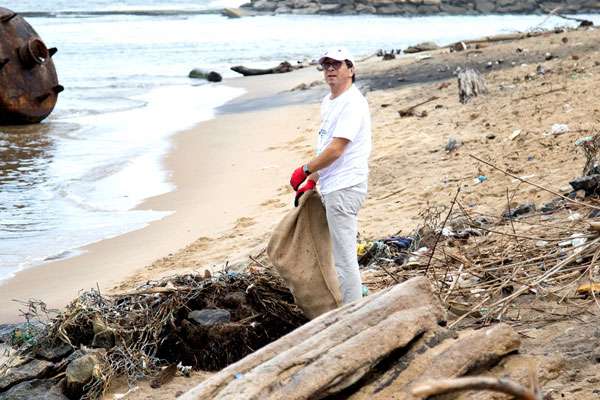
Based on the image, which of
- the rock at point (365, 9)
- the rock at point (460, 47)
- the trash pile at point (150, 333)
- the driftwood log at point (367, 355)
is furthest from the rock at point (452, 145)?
the rock at point (365, 9)

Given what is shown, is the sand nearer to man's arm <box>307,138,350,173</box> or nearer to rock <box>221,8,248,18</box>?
man's arm <box>307,138,350,173</box>

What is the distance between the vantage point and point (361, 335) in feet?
10.6

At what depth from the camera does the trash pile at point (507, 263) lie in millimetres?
4668

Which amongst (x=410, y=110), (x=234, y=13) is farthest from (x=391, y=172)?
(x=234, y=13)

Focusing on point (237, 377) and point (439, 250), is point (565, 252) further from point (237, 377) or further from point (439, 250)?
point (237, 377)

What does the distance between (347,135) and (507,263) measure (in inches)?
54.3

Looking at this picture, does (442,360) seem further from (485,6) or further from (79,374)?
(485,6)

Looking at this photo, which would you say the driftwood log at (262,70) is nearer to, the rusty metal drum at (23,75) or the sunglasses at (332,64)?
the rusty metal drum at (23,75)

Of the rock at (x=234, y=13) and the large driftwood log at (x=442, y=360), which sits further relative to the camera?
the rock at (x=234, y=13)

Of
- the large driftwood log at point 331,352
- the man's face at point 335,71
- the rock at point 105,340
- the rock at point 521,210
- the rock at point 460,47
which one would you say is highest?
the man's face at point 335,71

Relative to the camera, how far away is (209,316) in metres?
5.30

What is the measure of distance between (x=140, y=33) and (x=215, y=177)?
97.7 ft

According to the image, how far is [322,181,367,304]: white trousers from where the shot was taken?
4.91m

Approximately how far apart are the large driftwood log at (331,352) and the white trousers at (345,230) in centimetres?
139
